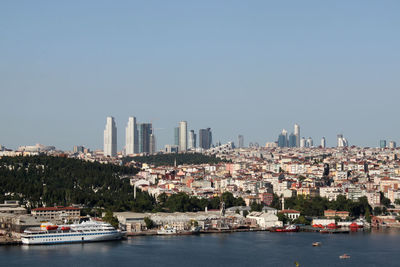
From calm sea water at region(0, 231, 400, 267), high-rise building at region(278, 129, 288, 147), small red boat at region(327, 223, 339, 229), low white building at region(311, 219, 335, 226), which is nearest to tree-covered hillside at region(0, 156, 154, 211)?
calm sea water at region(0, 231, 400, 267)

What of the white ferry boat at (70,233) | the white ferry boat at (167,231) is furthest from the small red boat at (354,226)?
the white ferry boat at (70,233)

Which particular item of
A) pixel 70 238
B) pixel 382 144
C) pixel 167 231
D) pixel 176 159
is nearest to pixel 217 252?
pixel 70 238

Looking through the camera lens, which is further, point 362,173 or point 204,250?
point 362,173

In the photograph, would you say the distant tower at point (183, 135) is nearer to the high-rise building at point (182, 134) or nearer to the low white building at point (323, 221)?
the high-rise building at point (182, 134)

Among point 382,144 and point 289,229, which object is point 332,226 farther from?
A: point 382,144

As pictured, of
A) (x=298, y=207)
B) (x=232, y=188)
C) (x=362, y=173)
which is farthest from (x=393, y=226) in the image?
(x=362, y=173)

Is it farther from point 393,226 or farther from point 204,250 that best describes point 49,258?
point 393,226

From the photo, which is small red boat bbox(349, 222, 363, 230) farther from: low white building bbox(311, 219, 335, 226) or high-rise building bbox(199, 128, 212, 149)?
high-rise building bbox(199, 128, 212, 149)
